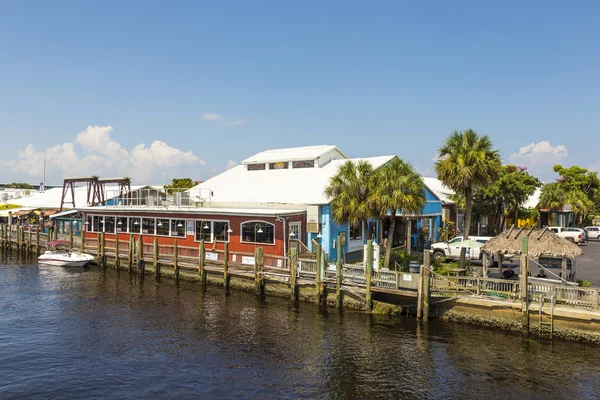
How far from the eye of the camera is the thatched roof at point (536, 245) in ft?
63.7

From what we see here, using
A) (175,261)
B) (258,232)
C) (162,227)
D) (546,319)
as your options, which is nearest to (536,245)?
(546,319)

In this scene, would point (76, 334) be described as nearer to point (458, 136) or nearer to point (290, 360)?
point (290, 360)

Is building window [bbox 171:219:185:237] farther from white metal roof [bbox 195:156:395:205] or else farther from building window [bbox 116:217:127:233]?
building window [bbox 116:217:127:233]

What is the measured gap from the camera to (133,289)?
27.8 meters

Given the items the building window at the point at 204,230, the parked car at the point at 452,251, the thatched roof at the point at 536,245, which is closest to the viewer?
the thatched roof at the point at 536,245

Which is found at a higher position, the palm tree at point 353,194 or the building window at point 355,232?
the palm tree at point 353,194

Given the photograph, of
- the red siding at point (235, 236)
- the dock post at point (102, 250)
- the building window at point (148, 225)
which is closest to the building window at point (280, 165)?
the red siding at point (235, 236)

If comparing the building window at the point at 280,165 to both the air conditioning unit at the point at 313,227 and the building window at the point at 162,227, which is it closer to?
the building window at the point at 162,227

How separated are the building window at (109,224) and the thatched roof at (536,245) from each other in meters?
29.6

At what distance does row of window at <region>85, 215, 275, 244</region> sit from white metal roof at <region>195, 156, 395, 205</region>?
3484 millimetres

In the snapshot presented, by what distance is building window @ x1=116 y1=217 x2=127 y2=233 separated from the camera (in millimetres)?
35906

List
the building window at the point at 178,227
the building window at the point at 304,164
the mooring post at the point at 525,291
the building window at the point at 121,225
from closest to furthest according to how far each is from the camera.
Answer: the mooring post at the point at 525,291 → the building window at the point at 178,227 → the building window at the point at 121,225 → the building window at the point at 304,164

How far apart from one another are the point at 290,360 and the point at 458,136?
1714 cm

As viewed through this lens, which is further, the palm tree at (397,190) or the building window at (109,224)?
the building window at (109,224)
